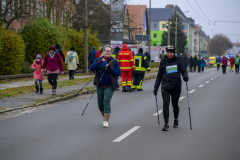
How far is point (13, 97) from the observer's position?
13.2 m

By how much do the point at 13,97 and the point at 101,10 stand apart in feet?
97.1

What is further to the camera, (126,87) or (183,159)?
(126,87)

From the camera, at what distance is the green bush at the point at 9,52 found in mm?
20766

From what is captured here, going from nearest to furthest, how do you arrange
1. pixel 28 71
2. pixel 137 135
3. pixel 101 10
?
pixel 137 135 < pixel 28 71 < pixel 101 10

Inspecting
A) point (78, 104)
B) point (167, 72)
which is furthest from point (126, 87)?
point (167, 72)

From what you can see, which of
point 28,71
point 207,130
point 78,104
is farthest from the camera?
point 28,71

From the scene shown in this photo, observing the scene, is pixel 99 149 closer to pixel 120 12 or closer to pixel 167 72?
pixel 167 72

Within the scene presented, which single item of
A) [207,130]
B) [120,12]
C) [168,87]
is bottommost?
[207,130]

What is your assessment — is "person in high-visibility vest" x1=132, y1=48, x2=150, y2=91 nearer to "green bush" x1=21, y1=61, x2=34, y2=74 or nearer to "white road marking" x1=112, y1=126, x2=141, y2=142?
"white road marking" x1=112, y1=126, x2=141, y2=142

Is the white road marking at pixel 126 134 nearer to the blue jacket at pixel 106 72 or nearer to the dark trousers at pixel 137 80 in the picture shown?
the blue jacket at pixel 106 72

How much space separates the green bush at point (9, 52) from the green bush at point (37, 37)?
3234 millimetres

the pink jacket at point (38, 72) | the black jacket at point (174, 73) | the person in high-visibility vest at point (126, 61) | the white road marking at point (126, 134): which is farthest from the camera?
the person in high-visibility vest at point (126, 61)

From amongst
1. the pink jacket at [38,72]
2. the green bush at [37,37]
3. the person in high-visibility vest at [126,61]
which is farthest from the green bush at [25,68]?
the person in high-visibility vest at [126,61]

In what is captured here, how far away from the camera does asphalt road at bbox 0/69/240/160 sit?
5786 millimetres
